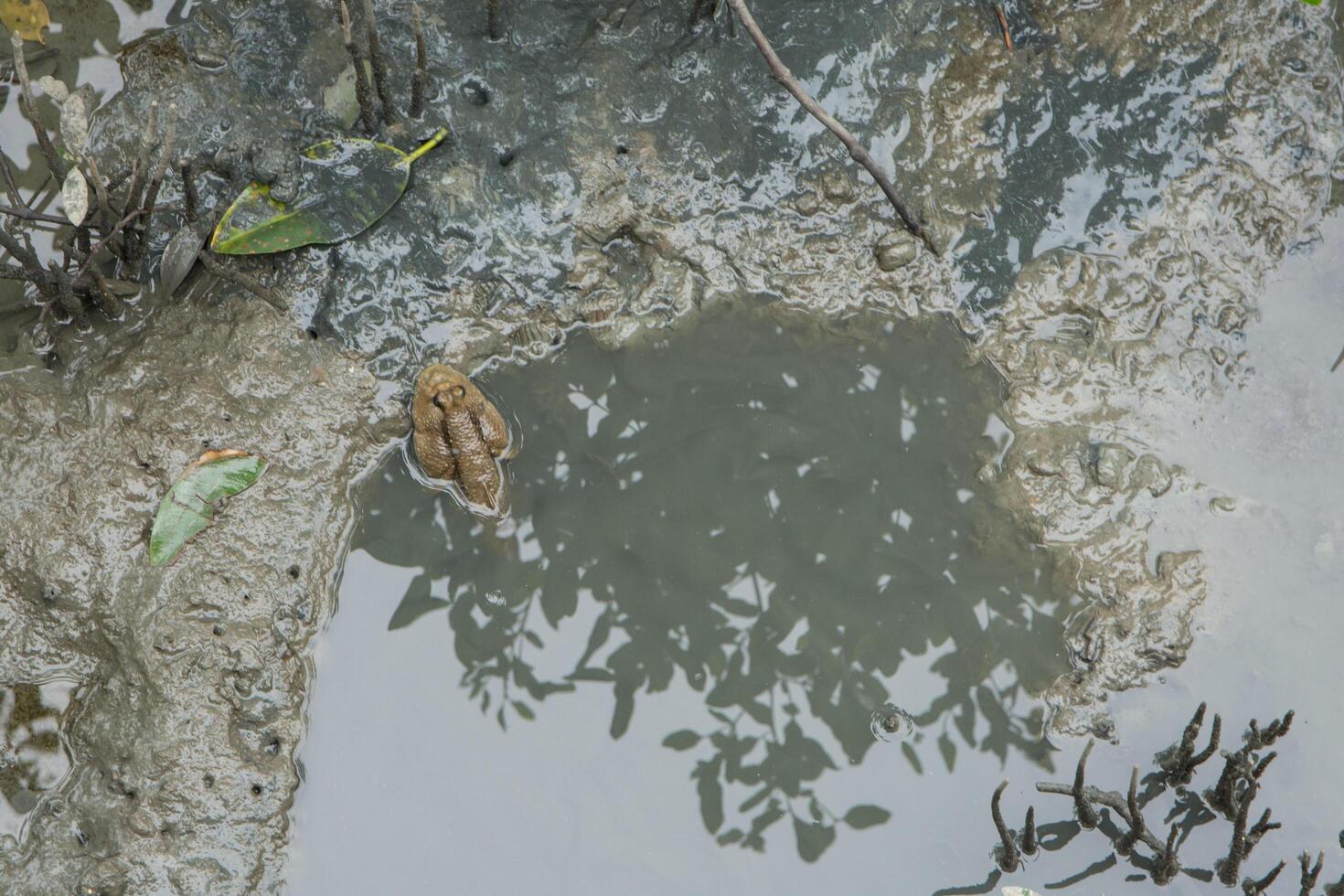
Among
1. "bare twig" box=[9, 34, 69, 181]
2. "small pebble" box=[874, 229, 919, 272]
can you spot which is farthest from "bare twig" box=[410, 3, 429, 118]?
"small pebble" box=[874, 229, 919, 272]

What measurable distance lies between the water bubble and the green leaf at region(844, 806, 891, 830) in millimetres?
234

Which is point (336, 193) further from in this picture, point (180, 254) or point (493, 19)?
point (493, 19)

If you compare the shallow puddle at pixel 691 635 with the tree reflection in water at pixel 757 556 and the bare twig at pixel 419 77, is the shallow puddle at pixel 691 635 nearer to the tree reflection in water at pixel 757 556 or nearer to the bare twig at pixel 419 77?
the tree reflection in water at pixel 757 556

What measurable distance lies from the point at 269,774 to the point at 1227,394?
12.0ft

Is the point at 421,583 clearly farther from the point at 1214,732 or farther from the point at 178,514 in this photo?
the point at 1214,732

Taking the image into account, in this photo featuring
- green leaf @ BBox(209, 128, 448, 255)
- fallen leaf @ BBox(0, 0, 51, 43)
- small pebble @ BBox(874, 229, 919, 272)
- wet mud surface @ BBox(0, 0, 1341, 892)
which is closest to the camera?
wet mud surface @ BBox(0, 0, 1341, 892)

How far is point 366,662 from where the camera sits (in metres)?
3.71

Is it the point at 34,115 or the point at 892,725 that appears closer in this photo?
the point at 34,115

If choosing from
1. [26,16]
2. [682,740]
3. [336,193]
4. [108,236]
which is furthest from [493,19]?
[682,740]

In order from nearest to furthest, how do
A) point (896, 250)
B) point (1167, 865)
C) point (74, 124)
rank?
point (74, 124)
point (1167, 865)
point (896, 250)

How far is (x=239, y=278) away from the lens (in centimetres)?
359

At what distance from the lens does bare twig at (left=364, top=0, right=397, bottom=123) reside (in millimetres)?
3438

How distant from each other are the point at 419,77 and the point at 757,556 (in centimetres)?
202

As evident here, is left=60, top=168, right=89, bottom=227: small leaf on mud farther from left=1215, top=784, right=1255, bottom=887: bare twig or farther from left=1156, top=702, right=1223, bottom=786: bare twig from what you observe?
left=1215, top=784, right=1255, bottom=887: bare twig
